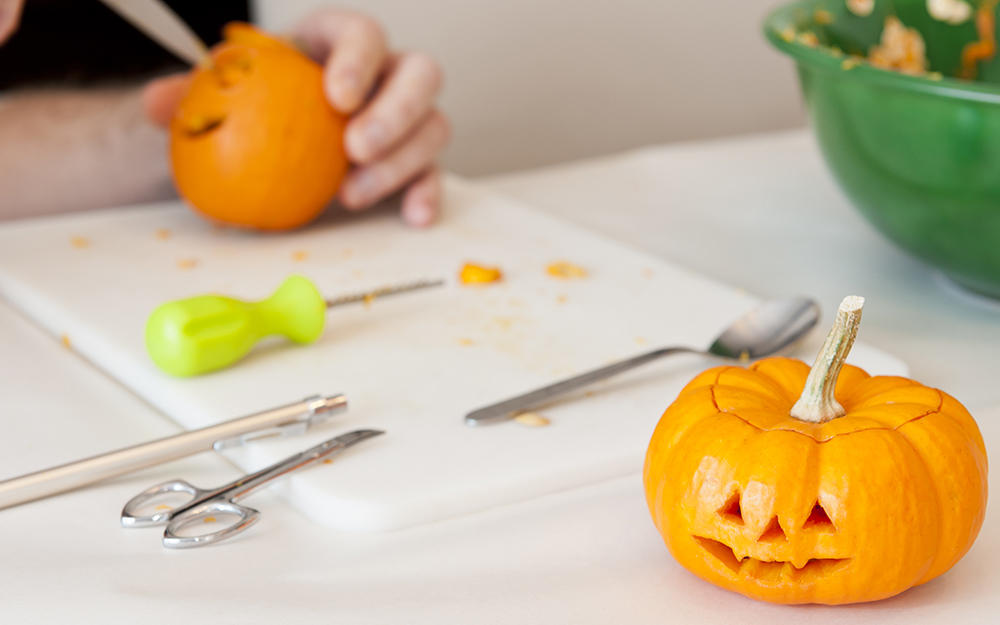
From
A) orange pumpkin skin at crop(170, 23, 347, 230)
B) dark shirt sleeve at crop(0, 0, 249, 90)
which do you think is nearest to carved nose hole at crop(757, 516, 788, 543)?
orange pumpkin skin at crop(170, 23, 347, 230)

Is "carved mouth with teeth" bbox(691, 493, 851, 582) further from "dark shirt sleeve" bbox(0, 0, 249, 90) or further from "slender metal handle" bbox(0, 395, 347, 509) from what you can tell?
"dark shirt sleeve" bbox(0, 0, 249, 90)

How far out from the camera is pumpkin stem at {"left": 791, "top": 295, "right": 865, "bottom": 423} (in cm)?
43

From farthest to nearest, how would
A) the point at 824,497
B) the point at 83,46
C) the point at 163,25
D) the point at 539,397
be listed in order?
the point at 83,46, the point at 163,25, the point at 539,397, the point at 824,497

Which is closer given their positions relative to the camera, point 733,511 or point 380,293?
point 733,511

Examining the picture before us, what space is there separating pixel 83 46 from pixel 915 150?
3.53ft

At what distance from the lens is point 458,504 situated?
54 centimetres

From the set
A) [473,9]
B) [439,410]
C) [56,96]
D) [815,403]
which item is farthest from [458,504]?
[473,9]

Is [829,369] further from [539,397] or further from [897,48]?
[897,48]

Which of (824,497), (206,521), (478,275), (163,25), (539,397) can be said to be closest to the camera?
(824,497)

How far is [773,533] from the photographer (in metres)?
0.42

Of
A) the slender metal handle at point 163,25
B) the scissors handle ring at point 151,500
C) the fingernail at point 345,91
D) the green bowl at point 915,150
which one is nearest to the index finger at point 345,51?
the fingernail at point 345,91

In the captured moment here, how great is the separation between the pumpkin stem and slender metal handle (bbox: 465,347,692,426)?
0.65ft

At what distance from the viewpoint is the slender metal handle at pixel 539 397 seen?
60 cm

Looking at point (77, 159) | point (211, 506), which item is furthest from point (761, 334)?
point (77, 159)
